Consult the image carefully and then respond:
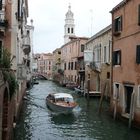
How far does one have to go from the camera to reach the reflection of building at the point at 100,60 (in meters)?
31.6

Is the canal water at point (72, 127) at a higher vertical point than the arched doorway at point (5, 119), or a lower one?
lower

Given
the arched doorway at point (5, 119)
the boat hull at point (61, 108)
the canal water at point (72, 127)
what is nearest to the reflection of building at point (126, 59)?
the canal water at point (72, 127)

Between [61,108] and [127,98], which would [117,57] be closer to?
[127,98]

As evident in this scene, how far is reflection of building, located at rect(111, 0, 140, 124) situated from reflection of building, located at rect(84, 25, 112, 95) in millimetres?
7774

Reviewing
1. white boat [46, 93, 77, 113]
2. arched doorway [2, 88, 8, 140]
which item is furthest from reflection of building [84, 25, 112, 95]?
arched doorway [2, 88, 8, 140]

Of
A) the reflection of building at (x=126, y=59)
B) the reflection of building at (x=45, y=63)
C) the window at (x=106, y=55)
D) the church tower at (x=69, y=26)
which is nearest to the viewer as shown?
the reflection of building at (x=126, y=59)

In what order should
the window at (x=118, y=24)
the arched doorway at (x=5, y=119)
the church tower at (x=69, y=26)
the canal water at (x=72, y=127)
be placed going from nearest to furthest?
1. the arched doorway at (x=5, y=119)
2. the canal water at (x=72, y=127)
3. the window at (x=118, y=24)
4. the church tower at (x=69, y=26)

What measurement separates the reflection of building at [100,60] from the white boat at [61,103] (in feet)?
15.7

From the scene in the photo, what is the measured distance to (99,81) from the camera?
3631 cm

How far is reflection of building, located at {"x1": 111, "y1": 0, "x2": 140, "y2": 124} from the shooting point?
60.3 feet

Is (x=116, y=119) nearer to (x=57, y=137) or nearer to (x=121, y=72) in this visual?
(x=121, y=72)

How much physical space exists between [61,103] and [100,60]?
10.9 metres

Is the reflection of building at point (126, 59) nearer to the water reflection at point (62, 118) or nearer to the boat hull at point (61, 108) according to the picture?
the water reflection at point (62, 118)

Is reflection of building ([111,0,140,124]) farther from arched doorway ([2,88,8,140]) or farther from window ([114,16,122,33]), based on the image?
arched doorway ([2,88,8,140])
